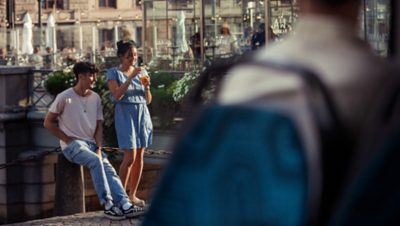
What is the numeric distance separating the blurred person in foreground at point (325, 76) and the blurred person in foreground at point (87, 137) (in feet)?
29.6

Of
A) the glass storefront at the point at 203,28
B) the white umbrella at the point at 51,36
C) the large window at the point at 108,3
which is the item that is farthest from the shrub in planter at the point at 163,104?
the large window at the point at 108,3

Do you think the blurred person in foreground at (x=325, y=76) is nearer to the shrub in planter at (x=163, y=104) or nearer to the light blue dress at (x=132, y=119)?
the light blue dress at (x=132, y=119)

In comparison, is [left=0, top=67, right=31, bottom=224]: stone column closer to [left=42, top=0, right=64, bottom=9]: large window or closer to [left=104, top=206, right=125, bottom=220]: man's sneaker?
[left=104, top=206, right=125, bottom=220]: man's sneaker

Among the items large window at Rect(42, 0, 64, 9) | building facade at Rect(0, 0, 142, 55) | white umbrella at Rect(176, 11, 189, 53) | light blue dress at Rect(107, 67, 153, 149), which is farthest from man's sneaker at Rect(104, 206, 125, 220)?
large window at Rect(42, 0, 64, 9)

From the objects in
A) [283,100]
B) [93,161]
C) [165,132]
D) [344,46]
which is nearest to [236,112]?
[283,100]

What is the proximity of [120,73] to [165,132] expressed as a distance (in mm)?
3344

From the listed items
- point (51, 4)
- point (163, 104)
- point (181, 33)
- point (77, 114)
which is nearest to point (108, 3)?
point (51, 4)

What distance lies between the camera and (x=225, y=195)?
1.81m

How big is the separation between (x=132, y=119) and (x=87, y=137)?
63cm

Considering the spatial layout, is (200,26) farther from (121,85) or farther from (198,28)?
(121,85)

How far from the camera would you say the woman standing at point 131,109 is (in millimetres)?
11297

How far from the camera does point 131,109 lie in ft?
38.0

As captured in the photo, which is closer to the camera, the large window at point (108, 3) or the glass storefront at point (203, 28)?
the glass storefront at point (203, 28)

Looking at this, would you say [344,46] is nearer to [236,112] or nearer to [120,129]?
[236,112]
